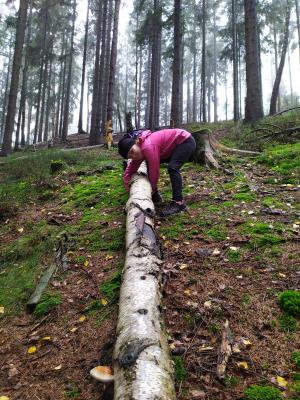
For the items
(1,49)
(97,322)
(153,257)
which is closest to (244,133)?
(153,257)

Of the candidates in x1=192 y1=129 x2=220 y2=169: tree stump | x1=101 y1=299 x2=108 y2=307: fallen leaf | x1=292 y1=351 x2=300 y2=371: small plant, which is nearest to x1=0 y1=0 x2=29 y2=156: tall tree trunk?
x1=192 y1=129 x2=220 y2=169: tree stump

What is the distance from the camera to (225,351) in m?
2.53

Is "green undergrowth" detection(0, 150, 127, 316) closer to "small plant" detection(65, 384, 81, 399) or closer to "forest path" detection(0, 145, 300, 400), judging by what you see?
"forest path" detection(0, 145, 300, 400)

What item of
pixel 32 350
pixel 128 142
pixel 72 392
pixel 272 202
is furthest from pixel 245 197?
pixel 72 392

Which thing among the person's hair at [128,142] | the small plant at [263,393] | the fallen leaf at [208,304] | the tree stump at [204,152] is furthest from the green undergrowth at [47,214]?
Answer: the small plant at [263,393]

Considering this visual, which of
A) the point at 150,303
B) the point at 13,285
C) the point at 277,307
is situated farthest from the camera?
the point at 13,285

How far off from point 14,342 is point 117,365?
4.31ft

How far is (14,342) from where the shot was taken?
9.93 feet

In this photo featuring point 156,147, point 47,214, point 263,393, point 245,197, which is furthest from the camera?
point 47,214

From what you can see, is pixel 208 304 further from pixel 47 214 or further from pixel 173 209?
pixel 47 214

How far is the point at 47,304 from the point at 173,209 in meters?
2.41

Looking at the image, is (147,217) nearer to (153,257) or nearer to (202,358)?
(153,257)

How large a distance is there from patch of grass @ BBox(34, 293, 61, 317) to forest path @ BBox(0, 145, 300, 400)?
13mm

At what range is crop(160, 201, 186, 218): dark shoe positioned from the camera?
5.09m
